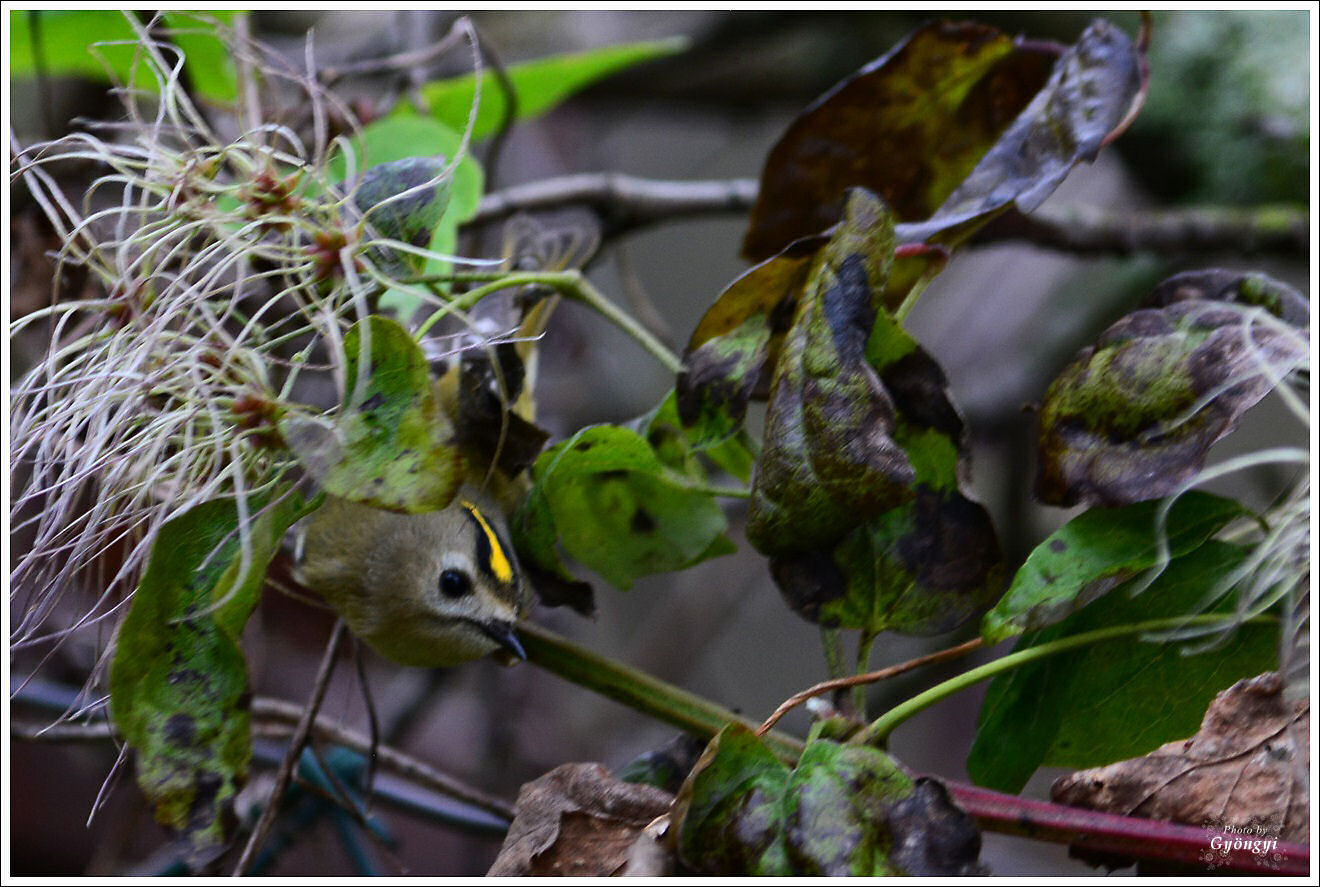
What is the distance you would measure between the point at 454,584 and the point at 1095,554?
0.96 ft

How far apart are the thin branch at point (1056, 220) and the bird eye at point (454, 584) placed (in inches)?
19.7

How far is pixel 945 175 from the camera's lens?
2.06ft

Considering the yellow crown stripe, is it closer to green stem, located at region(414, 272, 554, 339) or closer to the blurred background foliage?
green stem, located at region(414, 272, 554, 339)

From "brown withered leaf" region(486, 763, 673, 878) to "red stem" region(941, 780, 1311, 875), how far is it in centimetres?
13

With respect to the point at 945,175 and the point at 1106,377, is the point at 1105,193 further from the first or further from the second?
the point at 1106,377

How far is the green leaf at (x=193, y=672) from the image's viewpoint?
43 centimetres

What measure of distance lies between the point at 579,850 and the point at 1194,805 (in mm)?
258

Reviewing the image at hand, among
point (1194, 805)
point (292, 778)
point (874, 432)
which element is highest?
point (874, 432)

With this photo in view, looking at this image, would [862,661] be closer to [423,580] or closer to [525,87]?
[423,580]

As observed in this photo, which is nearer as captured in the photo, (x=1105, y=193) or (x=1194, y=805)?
(x=1194, y=805)

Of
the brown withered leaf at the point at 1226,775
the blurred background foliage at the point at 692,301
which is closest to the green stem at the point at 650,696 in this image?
the brown withered leaf at the point at 1226,775

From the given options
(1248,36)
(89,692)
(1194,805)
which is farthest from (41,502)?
(1248,36)

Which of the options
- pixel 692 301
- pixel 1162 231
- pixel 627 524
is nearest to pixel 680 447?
pixel 627 524

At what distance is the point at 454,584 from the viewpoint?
0.51 meters
